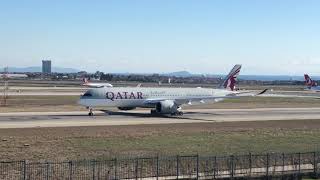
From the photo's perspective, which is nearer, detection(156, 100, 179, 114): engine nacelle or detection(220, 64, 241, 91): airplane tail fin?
detection(156, 100, 179, 114): engine nacelle

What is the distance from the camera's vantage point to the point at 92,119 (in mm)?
58375

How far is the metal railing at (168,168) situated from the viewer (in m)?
27.0

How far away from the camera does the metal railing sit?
2702 centimetres

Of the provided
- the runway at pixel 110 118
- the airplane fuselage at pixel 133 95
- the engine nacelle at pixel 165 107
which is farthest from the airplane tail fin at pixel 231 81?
the engine nacelle at pixel 165 107

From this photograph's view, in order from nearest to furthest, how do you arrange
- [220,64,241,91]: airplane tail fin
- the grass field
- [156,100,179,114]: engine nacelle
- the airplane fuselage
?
the grass field → the airplane fuselage → [156,100,179,114]: engine nacelle → [220,64,241,91]: airplane tail fin

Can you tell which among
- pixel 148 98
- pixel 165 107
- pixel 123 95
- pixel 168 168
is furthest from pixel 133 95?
pixel 168 168

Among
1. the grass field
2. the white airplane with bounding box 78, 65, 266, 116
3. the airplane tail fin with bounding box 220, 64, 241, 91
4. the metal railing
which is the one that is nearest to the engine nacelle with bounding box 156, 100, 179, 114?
the white airplane with bounding box 78, 65, 266, 116

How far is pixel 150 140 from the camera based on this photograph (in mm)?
41594

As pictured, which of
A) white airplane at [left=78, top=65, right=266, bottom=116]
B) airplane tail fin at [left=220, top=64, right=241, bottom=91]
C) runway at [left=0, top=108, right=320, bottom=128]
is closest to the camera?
runway at [left=0, top=108, right=320, bottom=128]

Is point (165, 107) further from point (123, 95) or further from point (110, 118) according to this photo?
point (110, 118)

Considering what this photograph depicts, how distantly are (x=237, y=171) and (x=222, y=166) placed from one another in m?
1.10

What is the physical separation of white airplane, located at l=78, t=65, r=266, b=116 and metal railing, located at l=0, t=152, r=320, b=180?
35.0 m

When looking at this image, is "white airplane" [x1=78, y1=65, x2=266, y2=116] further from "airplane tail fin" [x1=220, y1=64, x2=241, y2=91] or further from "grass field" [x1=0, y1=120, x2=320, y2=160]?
"grass field" [x1=0, y1=120, x2=320, y2=160]

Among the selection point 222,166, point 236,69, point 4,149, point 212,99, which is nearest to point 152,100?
point 212,99
